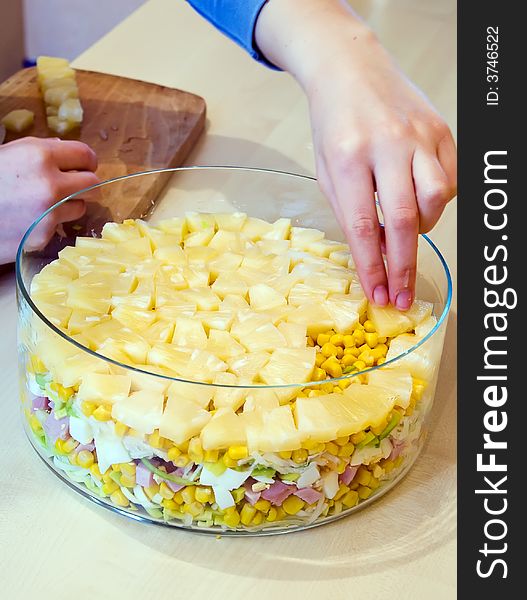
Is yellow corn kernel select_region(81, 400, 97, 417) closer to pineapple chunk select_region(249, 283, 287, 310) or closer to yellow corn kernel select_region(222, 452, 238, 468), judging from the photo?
yellow corn kernel select_region(222, 452, 238, 468)

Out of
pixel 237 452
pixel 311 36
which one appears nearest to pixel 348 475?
pixel 237 452

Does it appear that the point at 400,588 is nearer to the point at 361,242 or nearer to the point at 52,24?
the point at 361,242

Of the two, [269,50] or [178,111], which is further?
[178,111]

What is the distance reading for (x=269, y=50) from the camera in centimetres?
116

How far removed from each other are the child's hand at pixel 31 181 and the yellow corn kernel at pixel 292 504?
1.44 ft

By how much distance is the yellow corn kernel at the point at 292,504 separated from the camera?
0.75 m

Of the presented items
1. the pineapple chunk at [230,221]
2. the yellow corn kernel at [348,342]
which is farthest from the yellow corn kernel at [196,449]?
the pineapple chunk at [230,221]

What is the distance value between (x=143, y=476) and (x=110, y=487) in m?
0.05

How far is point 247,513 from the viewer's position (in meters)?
0.74

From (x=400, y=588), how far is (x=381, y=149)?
0.42 metres

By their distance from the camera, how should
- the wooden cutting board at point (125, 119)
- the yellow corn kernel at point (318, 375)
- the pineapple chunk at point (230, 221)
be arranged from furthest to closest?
the wooden cutting board at point (125, 119) < the pineapple chunk at point (230, 221) < the yellow corn kernel at point (318, 375)

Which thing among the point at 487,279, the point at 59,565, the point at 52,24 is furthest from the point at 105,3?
the point at 59,565

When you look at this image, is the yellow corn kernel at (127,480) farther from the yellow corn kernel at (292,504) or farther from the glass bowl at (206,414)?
the yellow corn kernel at (292,504)

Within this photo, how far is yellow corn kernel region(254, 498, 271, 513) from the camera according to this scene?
74 cm
